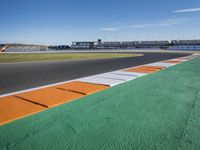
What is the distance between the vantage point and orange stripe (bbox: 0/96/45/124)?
12.2 feet

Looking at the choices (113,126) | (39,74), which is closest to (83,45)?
(39,74)

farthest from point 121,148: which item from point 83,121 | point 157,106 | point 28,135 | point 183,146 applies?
point 157,106

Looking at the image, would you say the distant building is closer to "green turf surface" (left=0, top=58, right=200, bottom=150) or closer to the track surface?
the track surface

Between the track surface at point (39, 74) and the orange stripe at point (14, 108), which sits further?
the track surface at point (39, 74)

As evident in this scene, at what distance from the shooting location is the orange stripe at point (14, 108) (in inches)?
146

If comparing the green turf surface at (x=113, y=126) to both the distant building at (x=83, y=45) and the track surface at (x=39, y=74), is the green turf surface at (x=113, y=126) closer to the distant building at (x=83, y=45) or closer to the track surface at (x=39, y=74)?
the track surface at (x=39, y=74)

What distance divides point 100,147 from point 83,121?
3.29ft

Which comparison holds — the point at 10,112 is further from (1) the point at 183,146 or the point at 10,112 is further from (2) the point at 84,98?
(1) the point at 183,146

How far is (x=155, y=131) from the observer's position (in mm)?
2959

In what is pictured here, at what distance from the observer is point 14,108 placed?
427cm

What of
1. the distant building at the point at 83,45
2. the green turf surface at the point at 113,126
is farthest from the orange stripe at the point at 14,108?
the distant building at the point at 83,45

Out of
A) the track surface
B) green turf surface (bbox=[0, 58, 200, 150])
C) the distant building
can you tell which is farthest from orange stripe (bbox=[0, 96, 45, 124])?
the distant building

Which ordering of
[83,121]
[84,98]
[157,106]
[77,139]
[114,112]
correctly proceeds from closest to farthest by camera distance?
1. [77,139]
2. [83,121]
3. [114,112]
4. [157,106]
5. [84,98]

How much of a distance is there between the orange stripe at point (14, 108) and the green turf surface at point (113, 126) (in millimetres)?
299
